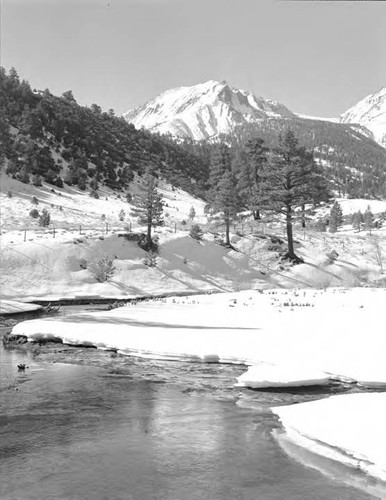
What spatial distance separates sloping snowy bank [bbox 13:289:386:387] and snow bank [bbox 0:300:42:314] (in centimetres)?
843

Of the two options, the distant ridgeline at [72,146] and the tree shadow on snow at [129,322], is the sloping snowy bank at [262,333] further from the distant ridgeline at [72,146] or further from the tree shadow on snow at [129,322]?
the distant ridgeline at [72,146]

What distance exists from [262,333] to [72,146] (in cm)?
8416

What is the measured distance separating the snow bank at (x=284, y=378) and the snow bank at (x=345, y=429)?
1974mm

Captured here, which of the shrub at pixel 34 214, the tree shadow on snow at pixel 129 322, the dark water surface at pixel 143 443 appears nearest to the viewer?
the dark water surface at pixel 143 443

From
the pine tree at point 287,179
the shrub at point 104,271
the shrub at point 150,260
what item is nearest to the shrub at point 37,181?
the shrub at point 150,260

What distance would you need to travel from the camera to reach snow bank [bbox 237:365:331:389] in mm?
12602

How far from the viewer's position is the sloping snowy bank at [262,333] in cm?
1345

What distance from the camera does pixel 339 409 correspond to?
380 inches

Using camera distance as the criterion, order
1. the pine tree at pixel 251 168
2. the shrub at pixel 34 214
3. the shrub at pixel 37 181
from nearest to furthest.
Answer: the shrub at pixel 34 214 < the pine tree at pixel 251 168 < the shrub at pixel 37 181

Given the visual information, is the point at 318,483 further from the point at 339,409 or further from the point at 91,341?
the point at 91,341

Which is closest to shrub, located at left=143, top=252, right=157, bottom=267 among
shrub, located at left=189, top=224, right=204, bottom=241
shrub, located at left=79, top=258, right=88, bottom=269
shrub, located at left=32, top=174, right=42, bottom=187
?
shrub, located at left=79, top=258, right=88, bottom=269

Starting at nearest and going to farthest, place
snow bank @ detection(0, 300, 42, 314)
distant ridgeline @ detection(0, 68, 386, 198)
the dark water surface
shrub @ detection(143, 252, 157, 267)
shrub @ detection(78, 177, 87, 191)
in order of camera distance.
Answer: the dark water surface < snow bank @ detection(0, 300, 42, 314) < shrub @ detection(143, 252, 157, 267) < distant ridgeline @ detection(0, 68, 386, 198) < shrub @ detection(78, 177, 87, 191)

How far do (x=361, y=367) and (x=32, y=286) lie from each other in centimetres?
3236

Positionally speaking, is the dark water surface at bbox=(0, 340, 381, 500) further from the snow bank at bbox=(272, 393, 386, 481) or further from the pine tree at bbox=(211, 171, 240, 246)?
the pine tree at bbox=(211, 171, 240, 246)
